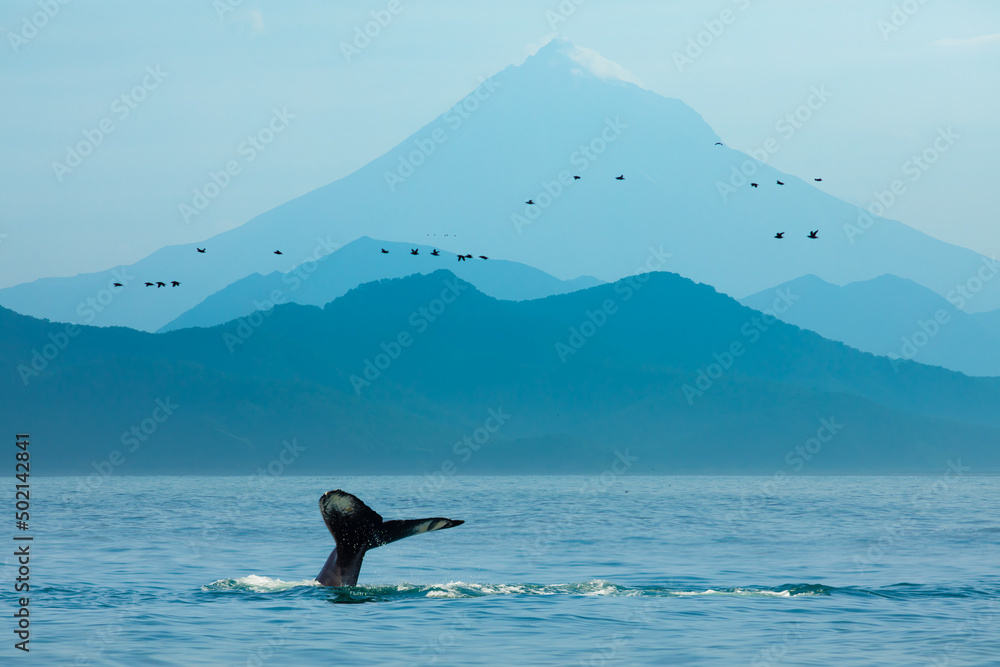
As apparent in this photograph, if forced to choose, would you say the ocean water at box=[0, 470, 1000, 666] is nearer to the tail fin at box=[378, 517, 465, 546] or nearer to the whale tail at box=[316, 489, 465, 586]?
the whale tail at box=[316, 489, 465, 586]

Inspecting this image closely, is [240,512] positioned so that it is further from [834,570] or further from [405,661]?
[405,661]

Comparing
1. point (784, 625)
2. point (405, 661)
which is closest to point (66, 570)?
point (405, 661)

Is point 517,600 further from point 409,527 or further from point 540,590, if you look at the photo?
point 409,527

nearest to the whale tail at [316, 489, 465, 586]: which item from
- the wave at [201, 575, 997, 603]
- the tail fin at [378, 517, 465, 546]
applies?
the tail fin at [378, 517, 465, 546]

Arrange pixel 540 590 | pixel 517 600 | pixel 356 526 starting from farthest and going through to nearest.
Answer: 1. pixel 540 590
2. pixel 517 600
3. pixel 356 526

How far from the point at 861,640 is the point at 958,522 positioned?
1788 inches

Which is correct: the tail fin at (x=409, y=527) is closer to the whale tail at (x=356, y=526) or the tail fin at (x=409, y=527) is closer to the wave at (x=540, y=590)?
the whale tail at (x=356, y=526)

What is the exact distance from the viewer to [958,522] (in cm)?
6412

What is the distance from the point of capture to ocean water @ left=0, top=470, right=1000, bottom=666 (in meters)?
21.2

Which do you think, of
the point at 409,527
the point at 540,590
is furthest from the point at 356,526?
the point at 540,590

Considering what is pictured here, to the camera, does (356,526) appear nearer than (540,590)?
Yes

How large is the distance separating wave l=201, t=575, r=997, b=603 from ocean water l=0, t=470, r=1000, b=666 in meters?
0.08

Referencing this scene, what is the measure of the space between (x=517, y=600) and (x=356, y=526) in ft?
19.1

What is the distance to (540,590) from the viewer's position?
29.2 meters
